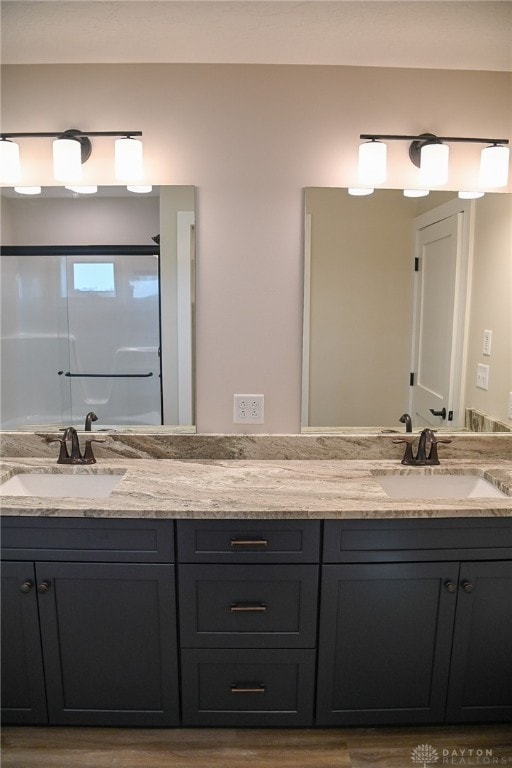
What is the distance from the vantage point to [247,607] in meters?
1.60

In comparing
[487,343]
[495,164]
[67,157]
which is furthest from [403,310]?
[67,157]

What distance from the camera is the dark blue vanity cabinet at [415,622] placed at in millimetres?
1583

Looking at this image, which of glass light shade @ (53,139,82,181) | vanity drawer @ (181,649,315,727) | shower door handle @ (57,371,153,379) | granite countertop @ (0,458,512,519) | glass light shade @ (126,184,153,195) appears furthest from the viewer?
shower door handle @ (57,371,153,379)

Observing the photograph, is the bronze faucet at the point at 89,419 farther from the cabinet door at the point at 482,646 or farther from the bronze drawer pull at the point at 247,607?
the cabinet door at the point at 482,646

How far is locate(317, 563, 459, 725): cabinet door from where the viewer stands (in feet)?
5.24

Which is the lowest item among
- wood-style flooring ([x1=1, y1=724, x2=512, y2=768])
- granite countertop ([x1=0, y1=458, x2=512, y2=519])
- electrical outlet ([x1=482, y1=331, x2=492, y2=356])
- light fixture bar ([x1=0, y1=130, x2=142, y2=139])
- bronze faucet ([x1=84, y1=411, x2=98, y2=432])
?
wood-style flooring ([x1=1, y1=724, x2=512, y2=768])

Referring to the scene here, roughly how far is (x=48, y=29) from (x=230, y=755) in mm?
2570

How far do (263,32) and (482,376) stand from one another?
62.1 inches

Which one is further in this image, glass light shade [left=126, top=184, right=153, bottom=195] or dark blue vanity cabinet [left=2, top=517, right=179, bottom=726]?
glass light shade [left=126, top=184, right=153, bottom=195]

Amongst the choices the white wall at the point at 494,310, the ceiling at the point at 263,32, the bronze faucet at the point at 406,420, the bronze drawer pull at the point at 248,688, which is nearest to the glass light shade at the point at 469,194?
the white wall at the point at 494,310

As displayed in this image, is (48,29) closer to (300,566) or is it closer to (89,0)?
(89,0)

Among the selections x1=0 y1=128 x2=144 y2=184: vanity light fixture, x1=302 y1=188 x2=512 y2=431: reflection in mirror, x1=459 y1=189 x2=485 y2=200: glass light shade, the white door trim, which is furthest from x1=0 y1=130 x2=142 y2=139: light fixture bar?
x1=459 y1=189 x2=485 y2=200: glass light shade

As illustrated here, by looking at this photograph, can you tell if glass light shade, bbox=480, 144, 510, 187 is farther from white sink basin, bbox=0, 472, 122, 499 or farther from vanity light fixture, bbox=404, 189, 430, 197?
white sink basin, bbox=0, 472, 122, 499

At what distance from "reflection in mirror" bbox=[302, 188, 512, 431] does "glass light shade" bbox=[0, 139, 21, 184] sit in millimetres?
1159
